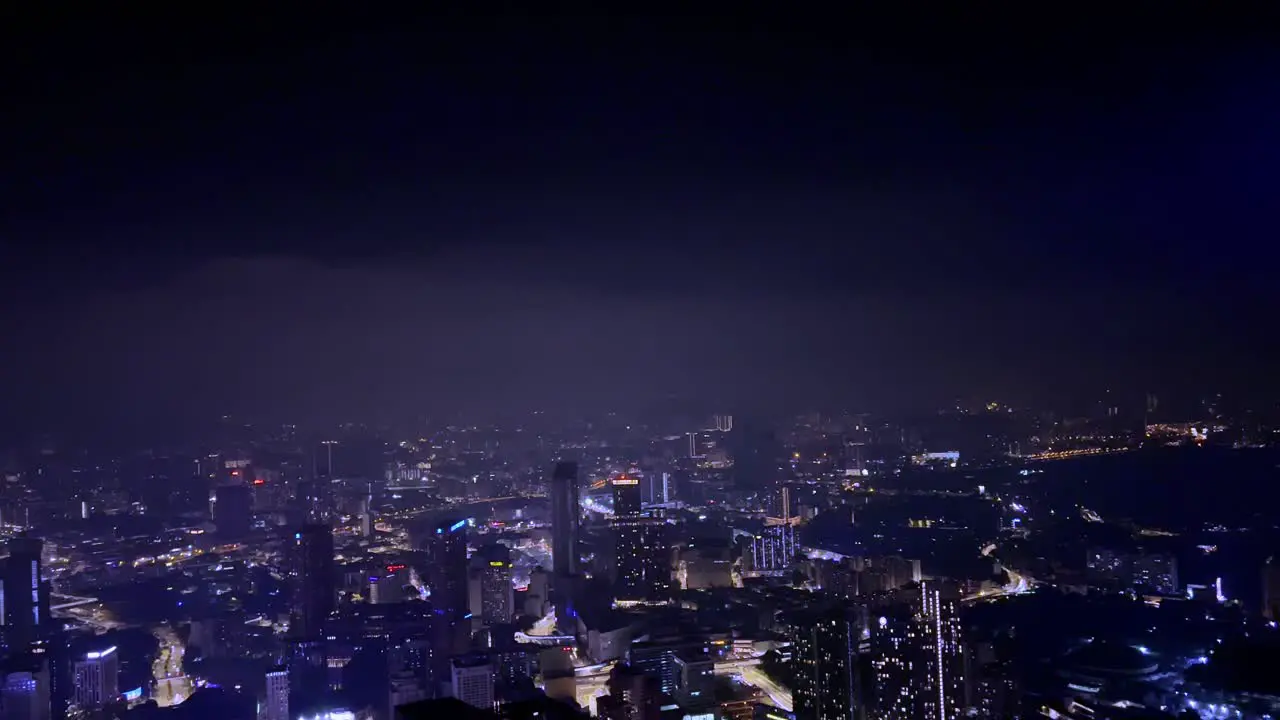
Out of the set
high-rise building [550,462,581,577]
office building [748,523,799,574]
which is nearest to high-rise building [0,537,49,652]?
high-rise building [550,462,581,577]

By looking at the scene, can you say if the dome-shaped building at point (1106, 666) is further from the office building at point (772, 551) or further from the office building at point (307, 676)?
the office building at point (307, 676)

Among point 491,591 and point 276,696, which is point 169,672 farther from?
point 491,591

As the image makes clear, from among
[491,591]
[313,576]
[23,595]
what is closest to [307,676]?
[313,576]

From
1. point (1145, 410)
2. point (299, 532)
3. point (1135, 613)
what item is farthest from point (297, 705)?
point (1145, 410)

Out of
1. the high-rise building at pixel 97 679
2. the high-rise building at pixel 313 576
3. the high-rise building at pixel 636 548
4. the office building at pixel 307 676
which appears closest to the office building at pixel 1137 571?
the high-rise building at pixel 636 548

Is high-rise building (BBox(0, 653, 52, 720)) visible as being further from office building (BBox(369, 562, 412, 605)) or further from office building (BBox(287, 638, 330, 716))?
office building (BBox(369, 562, 412, 605))

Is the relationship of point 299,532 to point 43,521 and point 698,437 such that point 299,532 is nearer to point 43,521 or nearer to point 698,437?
point 43,521
